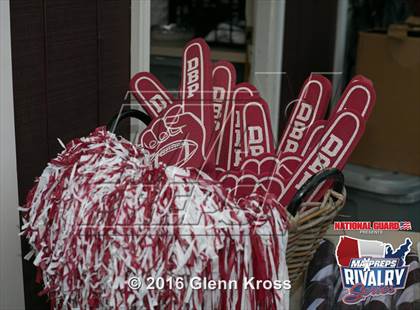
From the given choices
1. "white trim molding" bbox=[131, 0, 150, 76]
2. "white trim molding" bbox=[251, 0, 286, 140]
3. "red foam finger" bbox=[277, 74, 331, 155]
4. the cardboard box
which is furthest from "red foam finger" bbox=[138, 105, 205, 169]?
the cardboard box

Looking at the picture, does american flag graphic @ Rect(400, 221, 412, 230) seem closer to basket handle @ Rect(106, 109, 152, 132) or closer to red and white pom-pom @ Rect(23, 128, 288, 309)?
red and white pom-pom @ Rect(23, 128, 288, 309)

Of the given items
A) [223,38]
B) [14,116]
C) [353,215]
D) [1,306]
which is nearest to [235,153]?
[353,215]

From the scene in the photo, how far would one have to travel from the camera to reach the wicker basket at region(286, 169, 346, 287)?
1.05 meters

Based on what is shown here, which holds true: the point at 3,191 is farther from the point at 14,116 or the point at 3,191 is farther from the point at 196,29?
the point at 196,29

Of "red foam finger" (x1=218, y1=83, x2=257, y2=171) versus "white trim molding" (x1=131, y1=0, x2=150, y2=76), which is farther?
"white trim molding" (x1=131, y1=0, x2=150, y2=76)

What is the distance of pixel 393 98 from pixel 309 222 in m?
2.23

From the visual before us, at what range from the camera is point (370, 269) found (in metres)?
1.09

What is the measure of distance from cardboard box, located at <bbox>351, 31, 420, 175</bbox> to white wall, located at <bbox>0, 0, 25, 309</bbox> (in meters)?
2.13

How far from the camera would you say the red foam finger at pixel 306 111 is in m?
1.21

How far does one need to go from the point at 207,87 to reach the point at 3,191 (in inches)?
19.7

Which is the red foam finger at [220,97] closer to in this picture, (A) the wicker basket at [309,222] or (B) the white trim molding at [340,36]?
(A) the wicker basket at [309,222]

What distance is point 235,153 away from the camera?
118cm

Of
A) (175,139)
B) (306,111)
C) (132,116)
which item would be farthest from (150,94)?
(306,111)

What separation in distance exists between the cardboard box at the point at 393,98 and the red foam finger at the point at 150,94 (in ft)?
6.81
